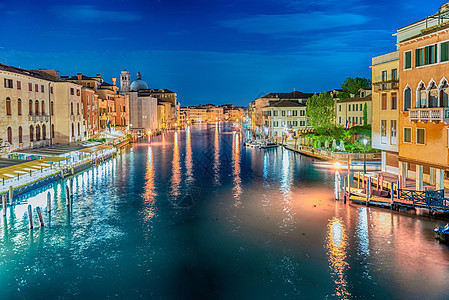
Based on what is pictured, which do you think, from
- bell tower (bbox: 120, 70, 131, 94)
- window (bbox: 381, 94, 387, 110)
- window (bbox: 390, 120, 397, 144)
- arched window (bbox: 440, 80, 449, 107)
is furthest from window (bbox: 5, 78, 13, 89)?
bell tower (bbox: 120, 70, 131, 94)

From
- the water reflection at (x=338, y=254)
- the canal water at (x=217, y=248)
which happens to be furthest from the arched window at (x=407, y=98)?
the water reflection at (x=338, y=254)

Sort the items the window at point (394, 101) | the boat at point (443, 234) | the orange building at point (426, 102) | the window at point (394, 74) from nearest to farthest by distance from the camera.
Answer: the boat at point (443, 234), the orange building at point (426, 102), the window at point (394, 101), the window at point (394, 74)

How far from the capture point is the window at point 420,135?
25.0m

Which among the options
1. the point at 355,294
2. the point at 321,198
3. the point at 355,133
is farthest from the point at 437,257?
the point at 355,133

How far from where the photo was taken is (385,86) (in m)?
31.0

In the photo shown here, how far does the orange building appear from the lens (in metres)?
23.2

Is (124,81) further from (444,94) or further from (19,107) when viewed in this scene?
(444,94)

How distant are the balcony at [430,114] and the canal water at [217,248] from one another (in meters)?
5.77

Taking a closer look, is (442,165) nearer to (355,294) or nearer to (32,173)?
(355,294)

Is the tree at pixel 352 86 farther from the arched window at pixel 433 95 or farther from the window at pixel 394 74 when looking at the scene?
the arched window at pixel 433 95

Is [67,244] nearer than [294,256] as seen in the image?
No

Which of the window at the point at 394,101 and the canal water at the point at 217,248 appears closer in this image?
the canal water at the point at 217,248

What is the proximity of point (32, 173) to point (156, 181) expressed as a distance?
1010 cm

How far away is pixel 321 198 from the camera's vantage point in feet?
93.6
